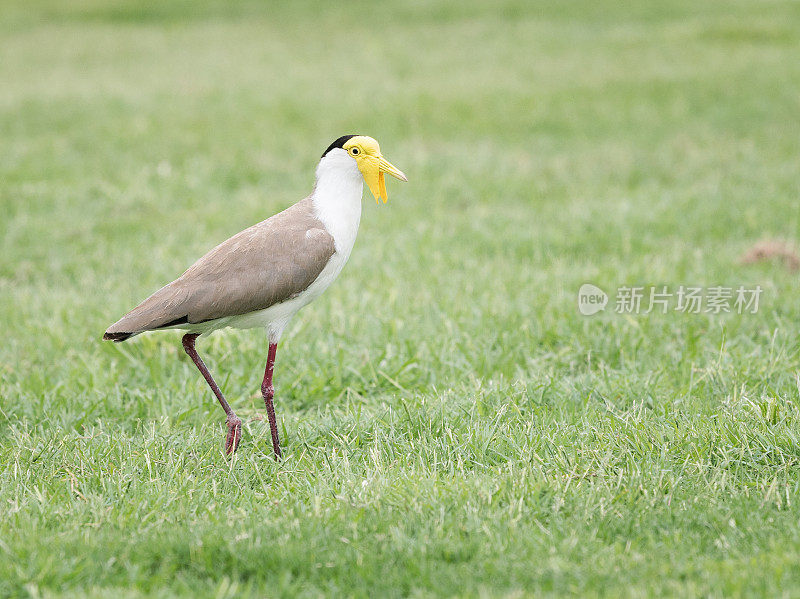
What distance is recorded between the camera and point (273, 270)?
13.9 ft

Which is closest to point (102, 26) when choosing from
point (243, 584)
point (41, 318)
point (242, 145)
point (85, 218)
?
point (242, 145)

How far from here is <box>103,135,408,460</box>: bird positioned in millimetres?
4199

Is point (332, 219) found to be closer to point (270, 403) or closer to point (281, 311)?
point (281, 311)

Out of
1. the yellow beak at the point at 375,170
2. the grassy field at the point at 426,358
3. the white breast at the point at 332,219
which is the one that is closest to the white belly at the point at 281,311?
the white breast at the point at 332,219

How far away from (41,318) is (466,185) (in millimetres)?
4914

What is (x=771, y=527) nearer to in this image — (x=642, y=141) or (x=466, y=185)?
(x=466, y=185)

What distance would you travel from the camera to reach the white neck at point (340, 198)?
4.38m

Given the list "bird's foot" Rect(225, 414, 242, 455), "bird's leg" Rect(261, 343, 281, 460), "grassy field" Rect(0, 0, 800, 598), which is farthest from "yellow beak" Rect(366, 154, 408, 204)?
"bird's foot" Rect(225, 414, 242, 455)

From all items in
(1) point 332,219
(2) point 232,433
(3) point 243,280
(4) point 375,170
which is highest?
(4) point 375,170

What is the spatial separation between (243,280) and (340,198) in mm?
630

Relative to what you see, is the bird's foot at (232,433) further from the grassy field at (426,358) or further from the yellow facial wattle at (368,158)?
the yellow facial wattle at (368,158)

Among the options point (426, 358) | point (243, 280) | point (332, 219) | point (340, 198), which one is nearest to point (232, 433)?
point (243, 280)

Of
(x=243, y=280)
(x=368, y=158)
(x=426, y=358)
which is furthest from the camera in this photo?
(x=426, y=358)

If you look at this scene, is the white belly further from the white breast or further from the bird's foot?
the bird's foot
